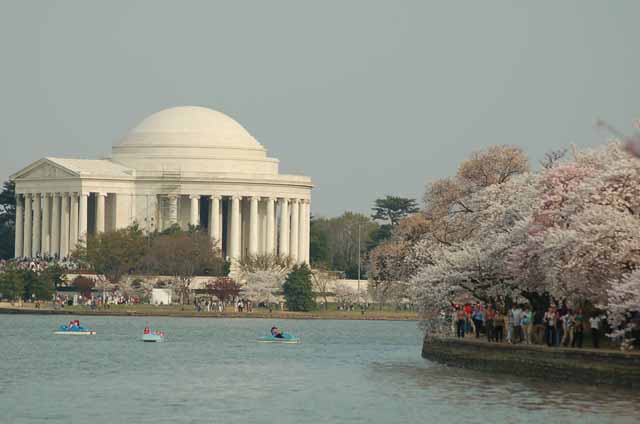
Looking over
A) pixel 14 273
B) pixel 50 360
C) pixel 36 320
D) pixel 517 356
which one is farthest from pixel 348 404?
pixel 14 273

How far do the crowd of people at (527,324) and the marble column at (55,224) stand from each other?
119555 mm

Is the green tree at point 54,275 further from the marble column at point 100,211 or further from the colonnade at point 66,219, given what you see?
the marble column at point 100,211

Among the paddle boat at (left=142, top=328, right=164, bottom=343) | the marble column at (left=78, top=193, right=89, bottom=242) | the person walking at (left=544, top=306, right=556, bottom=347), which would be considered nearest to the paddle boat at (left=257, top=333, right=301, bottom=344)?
the paddle boat at (left=142, top=328, right=164, bottom=343)

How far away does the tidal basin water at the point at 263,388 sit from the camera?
5503 centimetres

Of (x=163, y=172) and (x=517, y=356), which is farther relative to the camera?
(x=163, y=172)

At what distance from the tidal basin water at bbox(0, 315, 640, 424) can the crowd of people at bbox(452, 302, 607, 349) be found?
2.35 meters

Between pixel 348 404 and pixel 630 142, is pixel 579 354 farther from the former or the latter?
pixel 630 142

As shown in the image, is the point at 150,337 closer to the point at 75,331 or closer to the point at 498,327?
the point at 75,331

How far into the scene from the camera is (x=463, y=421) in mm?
53656

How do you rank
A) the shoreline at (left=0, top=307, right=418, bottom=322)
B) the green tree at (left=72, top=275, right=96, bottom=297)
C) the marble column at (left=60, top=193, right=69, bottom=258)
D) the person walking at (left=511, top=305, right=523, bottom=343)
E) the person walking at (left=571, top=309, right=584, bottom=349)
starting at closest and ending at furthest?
the person walking at (left=571, top=309, right=584, bottom=349) < the person walking at (left=511, top=305, right=523, bottom=343) < the shoreline at (left=0, top=307, right=418, bottom=322) < the green tree at (left=72, top=275, right=96, bottom=297) < the marble column at (left=60, top=193, right=69, bottom=258)

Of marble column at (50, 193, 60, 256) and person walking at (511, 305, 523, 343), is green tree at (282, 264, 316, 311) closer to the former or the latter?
marble column at (50, 193, 60, 256)

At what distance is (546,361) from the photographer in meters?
65.9

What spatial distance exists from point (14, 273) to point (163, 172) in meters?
41.7

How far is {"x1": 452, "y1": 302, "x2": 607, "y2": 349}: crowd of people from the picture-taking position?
66.3 metres
